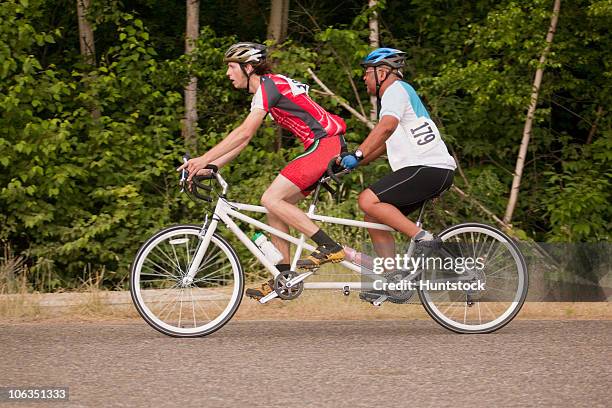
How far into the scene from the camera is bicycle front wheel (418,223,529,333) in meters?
7.99

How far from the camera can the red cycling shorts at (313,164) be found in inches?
310

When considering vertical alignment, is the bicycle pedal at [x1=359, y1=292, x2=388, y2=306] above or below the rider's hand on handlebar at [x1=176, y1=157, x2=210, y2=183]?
below

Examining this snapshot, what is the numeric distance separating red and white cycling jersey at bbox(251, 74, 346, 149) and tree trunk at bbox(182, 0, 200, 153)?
253 inches

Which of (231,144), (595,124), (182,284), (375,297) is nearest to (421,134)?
(375,297)

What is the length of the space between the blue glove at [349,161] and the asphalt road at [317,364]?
1.19 meters

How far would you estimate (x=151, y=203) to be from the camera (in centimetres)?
1452

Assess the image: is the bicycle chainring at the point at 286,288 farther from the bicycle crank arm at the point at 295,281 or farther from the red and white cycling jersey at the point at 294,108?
the red and white cycling jersey at the point at 294,108

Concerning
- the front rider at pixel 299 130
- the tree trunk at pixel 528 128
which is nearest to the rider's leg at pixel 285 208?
the front rider at pixel 299 130

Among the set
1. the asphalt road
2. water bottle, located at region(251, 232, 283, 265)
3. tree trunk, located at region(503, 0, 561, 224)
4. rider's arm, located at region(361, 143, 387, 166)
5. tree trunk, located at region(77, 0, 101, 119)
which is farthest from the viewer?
tree trunk, located at region(77, 0, 101, 119)

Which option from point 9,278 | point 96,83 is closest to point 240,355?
point 9,278

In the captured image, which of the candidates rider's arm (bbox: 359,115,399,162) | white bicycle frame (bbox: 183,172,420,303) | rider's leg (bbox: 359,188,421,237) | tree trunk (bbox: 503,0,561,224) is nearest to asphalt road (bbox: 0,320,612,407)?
white bicycle frame (bbox: 183,172,420,303)

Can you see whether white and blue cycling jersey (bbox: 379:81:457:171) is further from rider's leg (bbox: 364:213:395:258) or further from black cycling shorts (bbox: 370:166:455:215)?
rider's leg (bbox: 364:213:395:258)

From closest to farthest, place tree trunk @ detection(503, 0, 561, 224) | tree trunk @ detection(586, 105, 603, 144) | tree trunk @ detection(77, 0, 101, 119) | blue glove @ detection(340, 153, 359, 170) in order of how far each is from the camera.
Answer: blue glove @ detection(340, 153, 359, 170) → tree trunk @ detection(503, 0, 561, 224) → tree trunk @ detection(586, 105, 603, 144) → tree trunk @ detection(77, 0, 101, 119)

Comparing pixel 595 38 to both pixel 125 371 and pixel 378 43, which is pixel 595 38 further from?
pixel 125 371
